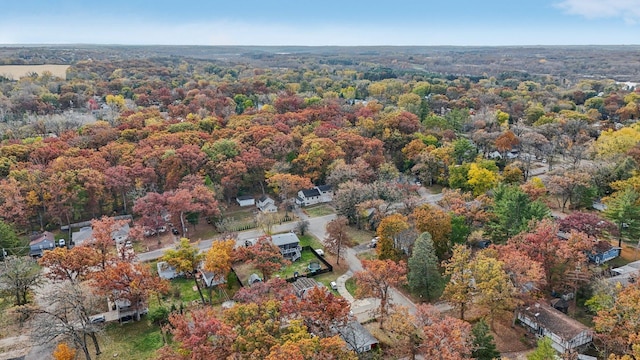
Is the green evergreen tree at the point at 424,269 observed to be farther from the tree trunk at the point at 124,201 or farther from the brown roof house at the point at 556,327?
the tree trunk at the point at 124,201

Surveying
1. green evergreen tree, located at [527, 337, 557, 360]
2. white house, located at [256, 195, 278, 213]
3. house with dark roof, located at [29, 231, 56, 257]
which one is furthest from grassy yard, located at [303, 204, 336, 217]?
green evergreen tree, located at [527, 337, 557, 360]

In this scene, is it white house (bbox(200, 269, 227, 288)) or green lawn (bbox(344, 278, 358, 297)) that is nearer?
white house (bbox(200, 269, 227, 288))

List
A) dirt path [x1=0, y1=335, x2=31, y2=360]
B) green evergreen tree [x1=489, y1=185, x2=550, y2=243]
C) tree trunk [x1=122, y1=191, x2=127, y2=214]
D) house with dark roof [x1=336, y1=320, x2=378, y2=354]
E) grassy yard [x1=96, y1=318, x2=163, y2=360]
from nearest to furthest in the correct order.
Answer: house with dark roof [x1=336, y1=320, x2=378, y2=354], dirt path [x1=0, y1=335, x2=31, y2=360], grassy yard [x1=96, y1=318, x2=163, y2=360], green evergreen tree [x1=489, y1=185, x2=550, y2=243], tree trunk [x1=122, y1=191, x2=127, y2=214]

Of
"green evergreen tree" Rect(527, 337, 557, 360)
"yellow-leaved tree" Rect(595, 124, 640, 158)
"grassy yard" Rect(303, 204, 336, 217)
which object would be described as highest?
"yellow-leaved tree" Rect(595, 124, 640, 158)

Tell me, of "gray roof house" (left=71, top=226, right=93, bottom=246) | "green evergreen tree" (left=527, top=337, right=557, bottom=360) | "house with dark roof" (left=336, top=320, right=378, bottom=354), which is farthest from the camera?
"gray roof house" (left=71, top=226, right=93, bottom=246)

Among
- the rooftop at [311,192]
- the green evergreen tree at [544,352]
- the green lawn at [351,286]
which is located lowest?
the green lawn at [351,286]

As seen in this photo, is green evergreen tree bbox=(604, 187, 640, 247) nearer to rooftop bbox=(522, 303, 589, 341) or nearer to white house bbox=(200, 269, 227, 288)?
rooftop bbox=(522, 303, 589, 341)

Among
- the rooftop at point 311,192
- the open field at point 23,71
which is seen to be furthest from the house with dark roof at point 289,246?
the open field at point 23,71

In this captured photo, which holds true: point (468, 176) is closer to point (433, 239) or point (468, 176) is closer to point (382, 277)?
point (433, 239)
